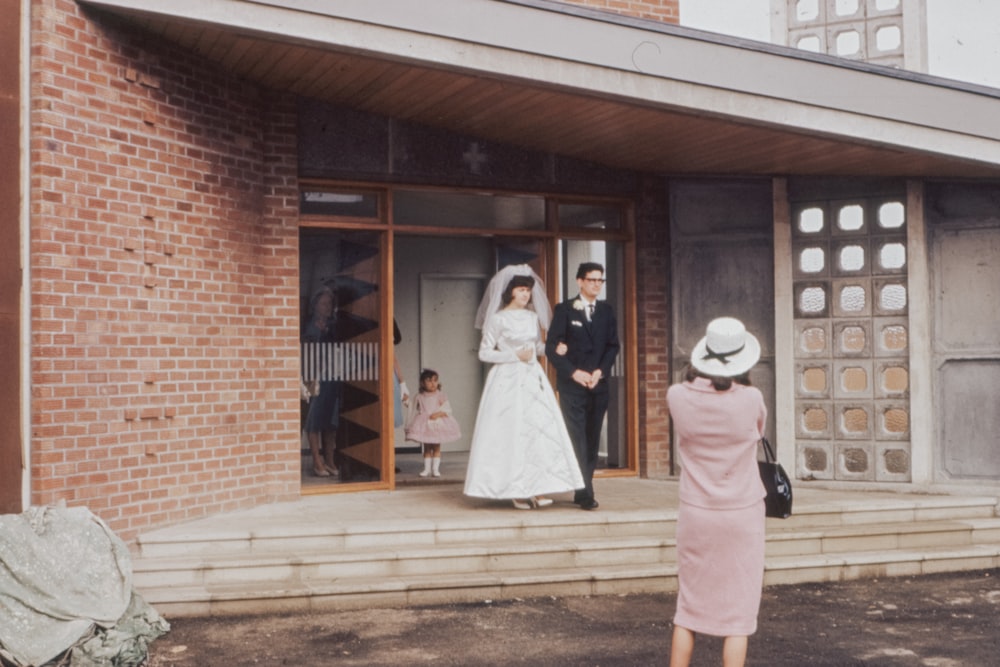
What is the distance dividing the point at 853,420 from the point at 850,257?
1460 millimetres

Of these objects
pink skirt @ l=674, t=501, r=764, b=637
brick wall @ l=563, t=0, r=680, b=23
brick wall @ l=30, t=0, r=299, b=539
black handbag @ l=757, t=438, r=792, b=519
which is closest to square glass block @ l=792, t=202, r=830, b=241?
brick wall @ l=563, t=0, r=680, b=23

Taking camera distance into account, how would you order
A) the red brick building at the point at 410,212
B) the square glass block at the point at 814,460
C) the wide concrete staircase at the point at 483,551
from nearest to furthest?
the wide concrete staircase at the point at 483,551 < the red brick building at the point at 410,212 < the square glass block at the point at 814,460

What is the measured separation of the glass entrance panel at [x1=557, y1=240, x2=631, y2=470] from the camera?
10.9 metres

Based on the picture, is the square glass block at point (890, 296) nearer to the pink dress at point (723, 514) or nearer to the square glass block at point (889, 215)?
the square glass block at point (889, 215)

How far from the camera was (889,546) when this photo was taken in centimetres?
846

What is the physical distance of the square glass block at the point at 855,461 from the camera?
33.0 feet

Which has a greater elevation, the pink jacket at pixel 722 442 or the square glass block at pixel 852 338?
the square glass block at pixel 852 338

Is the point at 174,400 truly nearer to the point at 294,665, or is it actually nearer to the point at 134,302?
the point at 134,302

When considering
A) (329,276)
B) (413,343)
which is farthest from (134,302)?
(413,343)

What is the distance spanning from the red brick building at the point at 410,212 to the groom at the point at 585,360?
144cm

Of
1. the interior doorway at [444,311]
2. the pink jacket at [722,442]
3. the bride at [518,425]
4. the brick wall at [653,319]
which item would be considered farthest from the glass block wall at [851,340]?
the pink jacket at [722,442]

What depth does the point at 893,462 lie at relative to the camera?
9969mm

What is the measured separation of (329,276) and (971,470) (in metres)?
5.78

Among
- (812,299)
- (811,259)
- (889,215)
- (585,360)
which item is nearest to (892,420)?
(812,299)
